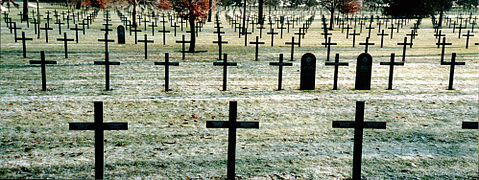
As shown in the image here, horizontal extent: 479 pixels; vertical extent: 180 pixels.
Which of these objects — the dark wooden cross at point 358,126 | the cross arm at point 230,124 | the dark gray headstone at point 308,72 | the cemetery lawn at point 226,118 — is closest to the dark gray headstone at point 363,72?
the cemetery lawn at point 226,118

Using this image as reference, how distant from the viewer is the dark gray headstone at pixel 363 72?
444 inches

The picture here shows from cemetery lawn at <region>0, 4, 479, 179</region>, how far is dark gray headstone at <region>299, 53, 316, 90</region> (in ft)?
1.07

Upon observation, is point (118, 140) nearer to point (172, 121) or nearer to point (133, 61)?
point (172, 121)

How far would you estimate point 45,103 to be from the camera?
9.61 m

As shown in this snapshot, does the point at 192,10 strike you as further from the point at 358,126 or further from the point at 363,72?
the point at 358,126

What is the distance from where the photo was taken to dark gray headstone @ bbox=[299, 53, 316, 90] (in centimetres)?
1129

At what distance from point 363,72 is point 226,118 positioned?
186 inches

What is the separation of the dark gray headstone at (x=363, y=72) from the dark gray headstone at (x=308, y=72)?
117 cm

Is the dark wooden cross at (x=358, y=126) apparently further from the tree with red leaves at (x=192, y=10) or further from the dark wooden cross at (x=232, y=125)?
the tree with red leaves at (x=192, y=10)

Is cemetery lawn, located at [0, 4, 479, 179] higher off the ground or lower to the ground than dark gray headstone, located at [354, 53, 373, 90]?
lower

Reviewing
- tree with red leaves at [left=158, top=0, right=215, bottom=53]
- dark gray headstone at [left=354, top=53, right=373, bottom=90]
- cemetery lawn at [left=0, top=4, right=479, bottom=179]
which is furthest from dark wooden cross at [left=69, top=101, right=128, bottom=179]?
tree with red leaves at [left=158, top=0, right=215, bottom=53]

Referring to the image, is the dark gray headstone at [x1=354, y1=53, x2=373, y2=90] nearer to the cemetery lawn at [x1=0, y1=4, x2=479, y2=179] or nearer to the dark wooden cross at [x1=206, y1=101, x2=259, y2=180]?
the cemetery lawn at [x1=0, y1=4, x2=479, y2=179]

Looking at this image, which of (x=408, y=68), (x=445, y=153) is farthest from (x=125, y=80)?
(x=408, y=68)

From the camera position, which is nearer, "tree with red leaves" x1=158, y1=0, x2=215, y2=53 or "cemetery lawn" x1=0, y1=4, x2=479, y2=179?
"cemetery lawn" x1=0, y1=4, x2=479, y2=179
